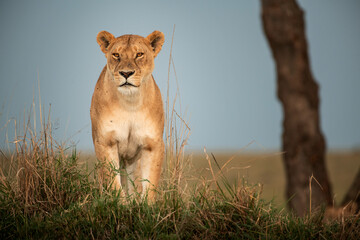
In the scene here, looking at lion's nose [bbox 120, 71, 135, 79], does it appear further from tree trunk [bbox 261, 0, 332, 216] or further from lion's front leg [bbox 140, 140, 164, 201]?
tree trunk [bbox 261, 0, 332, 216]

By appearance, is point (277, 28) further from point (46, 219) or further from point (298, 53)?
point (46, 219)

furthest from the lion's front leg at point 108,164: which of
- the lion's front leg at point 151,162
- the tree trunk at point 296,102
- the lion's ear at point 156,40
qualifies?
the tree trunk at point 296,102

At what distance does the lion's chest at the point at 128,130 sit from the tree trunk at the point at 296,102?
16.1 ft

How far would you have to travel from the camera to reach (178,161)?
15.0ft

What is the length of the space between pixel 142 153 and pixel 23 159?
48.4 inches

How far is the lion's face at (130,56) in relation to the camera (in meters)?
4.38

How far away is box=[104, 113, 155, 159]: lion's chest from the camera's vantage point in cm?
474

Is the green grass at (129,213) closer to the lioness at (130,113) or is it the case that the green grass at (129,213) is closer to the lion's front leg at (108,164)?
the lion's front leg at (108,164)

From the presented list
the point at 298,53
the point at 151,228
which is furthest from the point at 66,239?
the point at 298,53

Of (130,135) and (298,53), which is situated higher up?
(298,53)

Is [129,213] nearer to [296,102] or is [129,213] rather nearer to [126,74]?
[126,74]

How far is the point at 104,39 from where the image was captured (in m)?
4.83

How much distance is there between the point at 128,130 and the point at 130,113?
0.60 ft

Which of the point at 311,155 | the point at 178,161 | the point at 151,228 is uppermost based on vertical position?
the point at 178,161
